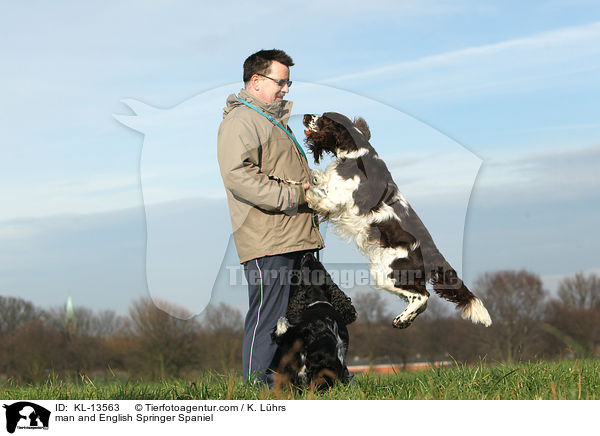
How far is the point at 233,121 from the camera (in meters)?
4.69

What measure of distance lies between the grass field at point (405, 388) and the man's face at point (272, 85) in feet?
8.24

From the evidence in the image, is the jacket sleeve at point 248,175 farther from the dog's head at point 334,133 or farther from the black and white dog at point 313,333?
the black and white dog at point 313,333

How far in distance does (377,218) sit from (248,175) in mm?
1191

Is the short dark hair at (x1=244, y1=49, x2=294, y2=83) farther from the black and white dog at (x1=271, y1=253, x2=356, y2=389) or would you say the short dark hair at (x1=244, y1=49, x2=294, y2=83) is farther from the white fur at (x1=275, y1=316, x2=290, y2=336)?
the white fur at (x1=275, y1=316, x2=290, y2=336)

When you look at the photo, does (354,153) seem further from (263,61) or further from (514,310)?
(514,310)

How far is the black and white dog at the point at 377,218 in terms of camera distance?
4551 mm

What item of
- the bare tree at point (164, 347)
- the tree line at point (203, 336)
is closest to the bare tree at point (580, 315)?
the tree line at point (203, 336)

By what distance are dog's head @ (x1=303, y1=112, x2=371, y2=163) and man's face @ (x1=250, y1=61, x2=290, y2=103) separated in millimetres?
329
